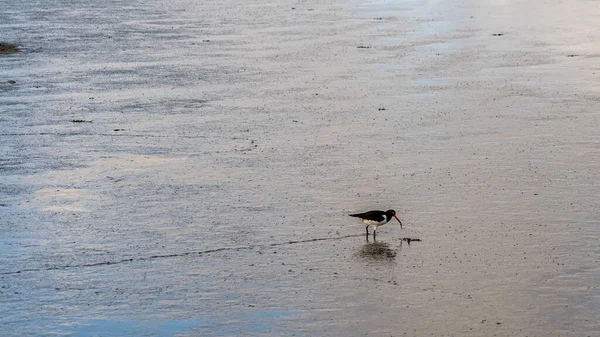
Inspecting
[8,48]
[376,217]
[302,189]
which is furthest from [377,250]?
[8,48]

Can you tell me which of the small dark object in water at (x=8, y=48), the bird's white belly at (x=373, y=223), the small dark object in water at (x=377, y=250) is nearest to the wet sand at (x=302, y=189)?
the small dark object in water at (x=377, y=250)

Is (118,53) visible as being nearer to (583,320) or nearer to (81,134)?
(81,134)

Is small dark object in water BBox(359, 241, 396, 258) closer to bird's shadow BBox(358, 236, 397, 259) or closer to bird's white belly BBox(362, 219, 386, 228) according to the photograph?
bird's shadow BBox(358, 236, 397, 259)

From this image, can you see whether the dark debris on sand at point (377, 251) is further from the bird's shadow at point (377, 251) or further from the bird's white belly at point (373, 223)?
the bird's white belly at point (373, 223)

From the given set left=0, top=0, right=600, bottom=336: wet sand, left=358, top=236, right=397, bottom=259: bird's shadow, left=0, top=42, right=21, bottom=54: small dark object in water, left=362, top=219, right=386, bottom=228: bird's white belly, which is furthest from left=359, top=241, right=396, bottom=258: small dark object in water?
left=0, top=42, right=21, bottom=54: small dark object in water

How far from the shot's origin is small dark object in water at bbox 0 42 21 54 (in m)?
35.1

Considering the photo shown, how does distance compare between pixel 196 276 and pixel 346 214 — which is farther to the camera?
pixel 346 214

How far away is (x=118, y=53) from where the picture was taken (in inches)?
1347

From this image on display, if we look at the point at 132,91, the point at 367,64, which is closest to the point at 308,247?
the point at 132,91

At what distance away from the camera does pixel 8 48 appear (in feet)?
117

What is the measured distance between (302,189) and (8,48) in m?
21.2

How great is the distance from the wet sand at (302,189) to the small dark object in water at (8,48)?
3.85 ft

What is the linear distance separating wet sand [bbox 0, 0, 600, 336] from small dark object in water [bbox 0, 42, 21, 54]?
3.85 feet

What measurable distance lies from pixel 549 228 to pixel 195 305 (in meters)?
5.46
